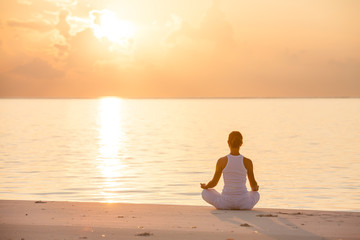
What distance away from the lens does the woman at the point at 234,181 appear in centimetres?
1173

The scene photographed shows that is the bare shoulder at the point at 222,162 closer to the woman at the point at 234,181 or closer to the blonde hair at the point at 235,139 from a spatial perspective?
the woman at the point at 234,181

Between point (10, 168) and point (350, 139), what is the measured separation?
104 ft

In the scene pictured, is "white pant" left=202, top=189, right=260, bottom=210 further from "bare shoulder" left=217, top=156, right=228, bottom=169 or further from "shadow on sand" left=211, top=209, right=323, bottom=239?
"bare shoulder" left=217, top=156, right=228, bottom=169

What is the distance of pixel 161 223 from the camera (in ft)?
34.2

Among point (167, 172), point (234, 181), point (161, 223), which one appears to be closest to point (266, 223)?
point (234, 181)

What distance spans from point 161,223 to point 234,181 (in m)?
1.95

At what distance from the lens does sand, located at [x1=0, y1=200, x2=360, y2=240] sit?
935 centimetres

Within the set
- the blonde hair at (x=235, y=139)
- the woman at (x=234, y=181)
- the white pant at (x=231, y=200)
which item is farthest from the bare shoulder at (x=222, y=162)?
the white pant at (x=231, y=200)

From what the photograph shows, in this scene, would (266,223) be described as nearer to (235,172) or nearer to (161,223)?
(235,172)

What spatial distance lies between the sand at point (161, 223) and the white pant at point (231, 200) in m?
0.20

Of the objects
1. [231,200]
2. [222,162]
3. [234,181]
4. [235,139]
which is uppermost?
[235,139]

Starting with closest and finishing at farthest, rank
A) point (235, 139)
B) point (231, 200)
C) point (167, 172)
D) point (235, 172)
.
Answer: point (235, 139), point (235, 172), point (231, 200), point (167, 172)

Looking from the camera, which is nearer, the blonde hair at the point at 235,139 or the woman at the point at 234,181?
the blonde hair at the point at 235,139

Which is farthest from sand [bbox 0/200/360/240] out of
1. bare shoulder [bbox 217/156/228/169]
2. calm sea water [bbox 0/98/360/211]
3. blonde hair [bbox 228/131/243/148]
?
calm sea water [bbox 0/98/360/211]
